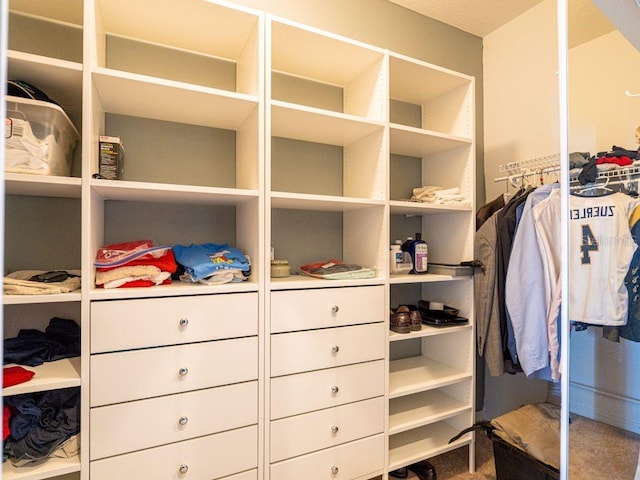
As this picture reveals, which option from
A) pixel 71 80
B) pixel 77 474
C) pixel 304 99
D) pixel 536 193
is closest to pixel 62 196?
pixel 71 80

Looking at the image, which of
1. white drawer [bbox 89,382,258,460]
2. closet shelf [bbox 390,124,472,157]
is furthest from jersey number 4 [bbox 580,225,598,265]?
white drawer [bbox 89,382,258,460]

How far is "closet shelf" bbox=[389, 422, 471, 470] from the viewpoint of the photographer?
1746 millimetres

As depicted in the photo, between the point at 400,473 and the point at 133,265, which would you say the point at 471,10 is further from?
the point at 400,473

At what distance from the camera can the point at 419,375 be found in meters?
1.92

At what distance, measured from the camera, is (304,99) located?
1938 millimetres

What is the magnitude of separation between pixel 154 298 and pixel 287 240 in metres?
0.79

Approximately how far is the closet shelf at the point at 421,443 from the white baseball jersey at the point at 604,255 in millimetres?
960

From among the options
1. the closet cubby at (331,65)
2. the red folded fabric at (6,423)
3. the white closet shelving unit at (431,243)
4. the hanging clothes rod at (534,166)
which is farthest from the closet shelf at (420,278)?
the red folded fabric at (6,423)

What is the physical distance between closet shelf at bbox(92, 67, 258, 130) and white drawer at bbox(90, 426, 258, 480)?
4.34 ft

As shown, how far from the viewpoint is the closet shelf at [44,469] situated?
1.09 meters

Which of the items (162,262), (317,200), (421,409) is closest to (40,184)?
(162,262)

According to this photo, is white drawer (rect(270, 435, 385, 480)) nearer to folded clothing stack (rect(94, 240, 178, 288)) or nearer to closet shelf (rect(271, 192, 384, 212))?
folded clothing stack (rect(94, 240, 178, 288))

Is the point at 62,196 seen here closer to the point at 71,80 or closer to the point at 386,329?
the point at 71,80

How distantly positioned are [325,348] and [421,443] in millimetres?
884
